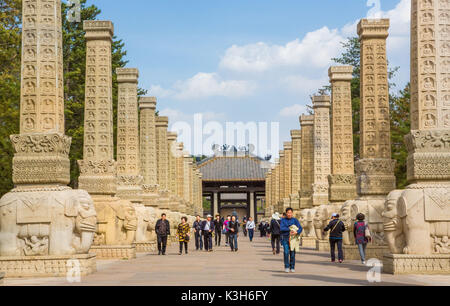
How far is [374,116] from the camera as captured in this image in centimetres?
1925

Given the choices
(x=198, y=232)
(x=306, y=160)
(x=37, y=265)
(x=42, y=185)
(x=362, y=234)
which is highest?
(x=306, y=160)

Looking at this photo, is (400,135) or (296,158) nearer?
(400,135)

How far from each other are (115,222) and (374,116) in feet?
27.3

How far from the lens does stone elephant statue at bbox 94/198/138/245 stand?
19500mm

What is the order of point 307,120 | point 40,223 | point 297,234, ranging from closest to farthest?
point 40,223, point 297,234, point 307,120

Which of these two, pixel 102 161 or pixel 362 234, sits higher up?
pixel 102 161

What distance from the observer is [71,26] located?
3834 centimetres

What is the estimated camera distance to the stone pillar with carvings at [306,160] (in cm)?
3303

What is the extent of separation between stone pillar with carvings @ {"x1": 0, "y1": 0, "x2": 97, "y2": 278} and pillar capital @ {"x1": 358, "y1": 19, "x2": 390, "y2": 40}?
9.15 m

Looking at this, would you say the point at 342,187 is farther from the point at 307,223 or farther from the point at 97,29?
the point at 97,29

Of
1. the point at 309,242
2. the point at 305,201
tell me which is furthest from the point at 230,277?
the point at 305,201
